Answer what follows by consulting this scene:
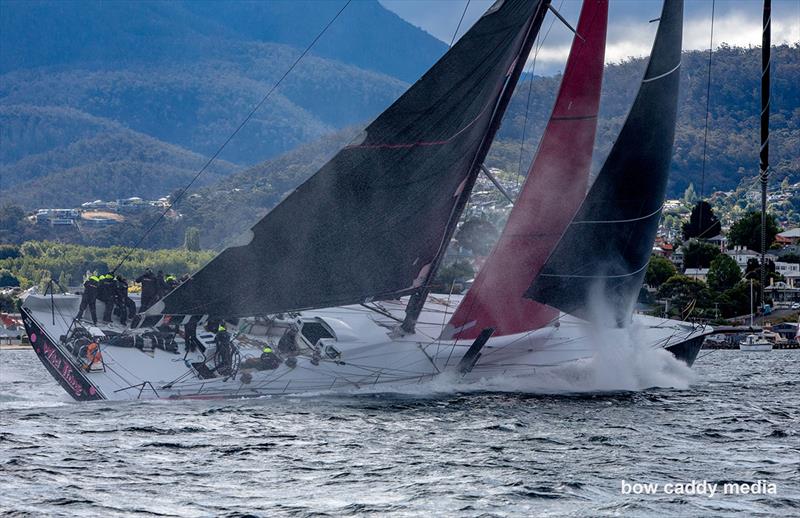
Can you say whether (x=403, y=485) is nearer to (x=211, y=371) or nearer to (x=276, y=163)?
(x=211, y=371)

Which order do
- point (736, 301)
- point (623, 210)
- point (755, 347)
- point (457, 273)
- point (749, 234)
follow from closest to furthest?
point (623, 210) < point (457, 273) < point (755, 347) < point (736, 301) < point (749, 234)

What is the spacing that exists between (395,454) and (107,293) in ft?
25.6

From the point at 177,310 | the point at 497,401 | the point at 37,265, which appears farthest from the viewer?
the point at 37,265

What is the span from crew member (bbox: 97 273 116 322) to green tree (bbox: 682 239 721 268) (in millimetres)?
69998

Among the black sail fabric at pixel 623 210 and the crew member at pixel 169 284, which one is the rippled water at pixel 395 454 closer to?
the black sail fabric at pixel 623 210

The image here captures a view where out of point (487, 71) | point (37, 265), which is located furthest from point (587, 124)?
point (37, 265)

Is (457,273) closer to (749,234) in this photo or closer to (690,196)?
(749,234)

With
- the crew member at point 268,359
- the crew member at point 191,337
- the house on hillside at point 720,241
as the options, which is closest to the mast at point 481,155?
the crew member at point 268,359

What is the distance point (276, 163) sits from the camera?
14338cm

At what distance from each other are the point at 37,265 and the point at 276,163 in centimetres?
4884

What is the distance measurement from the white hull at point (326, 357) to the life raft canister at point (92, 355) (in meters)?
0.10

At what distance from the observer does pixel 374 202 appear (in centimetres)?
1986

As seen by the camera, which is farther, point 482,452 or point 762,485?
point 482,452

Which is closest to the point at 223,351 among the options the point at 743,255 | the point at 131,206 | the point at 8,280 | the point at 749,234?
the point at 743,255
